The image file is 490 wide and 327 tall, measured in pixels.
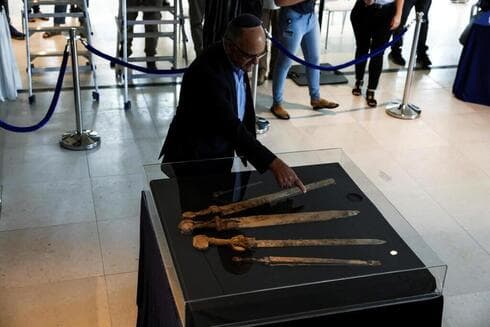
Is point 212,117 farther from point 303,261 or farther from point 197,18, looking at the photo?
point 197,18

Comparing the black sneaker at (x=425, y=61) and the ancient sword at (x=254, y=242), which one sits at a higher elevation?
the ancient sword at (x=254, y=242)

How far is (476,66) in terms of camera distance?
256 inches

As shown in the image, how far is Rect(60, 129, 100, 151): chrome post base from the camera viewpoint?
5.29 m

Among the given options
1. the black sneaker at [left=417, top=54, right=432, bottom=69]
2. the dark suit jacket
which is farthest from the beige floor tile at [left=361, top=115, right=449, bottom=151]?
the dark suit jacket

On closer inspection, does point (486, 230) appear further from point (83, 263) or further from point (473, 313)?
point (83, 263)

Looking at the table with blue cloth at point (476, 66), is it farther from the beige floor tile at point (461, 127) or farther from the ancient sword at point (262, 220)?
the ancient sword at point (262, 220)

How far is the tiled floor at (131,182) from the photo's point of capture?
373cm

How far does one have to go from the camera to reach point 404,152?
5.52m

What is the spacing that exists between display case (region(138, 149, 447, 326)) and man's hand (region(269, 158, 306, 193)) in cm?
6

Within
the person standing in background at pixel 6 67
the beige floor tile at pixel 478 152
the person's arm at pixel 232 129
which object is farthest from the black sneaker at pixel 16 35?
the person's arm at pixel 232 129

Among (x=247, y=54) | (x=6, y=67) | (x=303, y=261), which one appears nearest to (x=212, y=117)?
(x=247, y=54)

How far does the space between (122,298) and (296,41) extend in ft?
A: 9.35

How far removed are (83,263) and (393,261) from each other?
82.7 inches

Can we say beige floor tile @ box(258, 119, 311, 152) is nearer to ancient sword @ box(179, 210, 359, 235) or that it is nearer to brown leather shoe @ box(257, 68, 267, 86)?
brown leather shoe @ box(257, 68, 267, 86)
